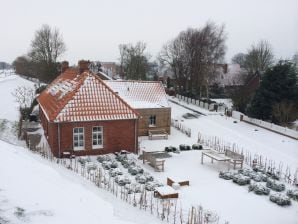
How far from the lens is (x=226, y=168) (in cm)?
1947

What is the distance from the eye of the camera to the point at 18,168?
1229 cm

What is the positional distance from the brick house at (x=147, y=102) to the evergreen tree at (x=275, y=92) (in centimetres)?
1054

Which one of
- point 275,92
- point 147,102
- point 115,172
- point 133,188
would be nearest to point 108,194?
point 133,188

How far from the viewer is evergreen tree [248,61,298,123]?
3247cm

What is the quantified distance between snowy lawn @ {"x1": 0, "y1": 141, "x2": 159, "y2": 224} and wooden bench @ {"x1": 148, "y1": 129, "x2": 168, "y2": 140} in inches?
546

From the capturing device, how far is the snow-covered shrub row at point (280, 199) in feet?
47.2

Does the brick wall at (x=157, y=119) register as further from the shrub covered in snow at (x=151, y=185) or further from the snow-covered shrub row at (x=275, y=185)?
the snow-covered shrub row at (x=275, y=185)

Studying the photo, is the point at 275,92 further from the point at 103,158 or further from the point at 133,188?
the point at 133,188

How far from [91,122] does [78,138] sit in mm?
1363

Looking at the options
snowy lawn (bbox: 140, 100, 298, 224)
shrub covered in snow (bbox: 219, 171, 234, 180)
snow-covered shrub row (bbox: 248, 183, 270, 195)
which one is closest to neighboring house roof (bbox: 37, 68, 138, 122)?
snowy lawn (bbox: 140, 100, 298, 224)

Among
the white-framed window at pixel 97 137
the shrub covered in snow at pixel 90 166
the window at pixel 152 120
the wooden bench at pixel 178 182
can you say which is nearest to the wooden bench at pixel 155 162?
the wooden bench at pixel 178 182

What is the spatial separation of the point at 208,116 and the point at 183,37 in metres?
19.2

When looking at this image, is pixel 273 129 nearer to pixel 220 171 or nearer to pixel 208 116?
pixel 208 116

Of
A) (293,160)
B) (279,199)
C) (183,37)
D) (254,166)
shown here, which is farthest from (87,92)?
(183,37)
